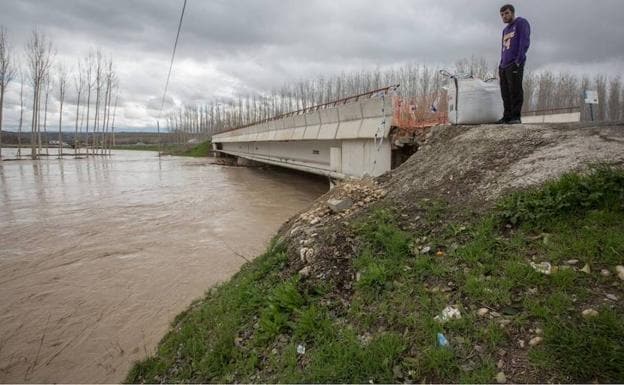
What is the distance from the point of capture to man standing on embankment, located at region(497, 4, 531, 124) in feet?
18.9

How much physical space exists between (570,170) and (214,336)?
4.54m

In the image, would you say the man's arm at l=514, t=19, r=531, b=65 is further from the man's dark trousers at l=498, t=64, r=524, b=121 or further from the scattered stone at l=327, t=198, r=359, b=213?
the scattered stone at l=327, t=198, r=359, b=213

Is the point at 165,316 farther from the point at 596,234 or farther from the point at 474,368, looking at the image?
the point at 596,234

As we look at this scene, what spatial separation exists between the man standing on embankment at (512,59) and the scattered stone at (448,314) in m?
4.86

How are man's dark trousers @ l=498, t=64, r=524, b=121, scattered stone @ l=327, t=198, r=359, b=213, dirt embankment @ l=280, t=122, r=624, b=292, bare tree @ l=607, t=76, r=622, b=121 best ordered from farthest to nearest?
bare tree @ l=607, t=76, r=622, b=121 → man's dark trousers @ l=498, t=64, r=524, b=121 → scattered stone @ l=327, t=198, r=359, b=213 → dirt embankment @ l=280, t=122, r=624, b=292

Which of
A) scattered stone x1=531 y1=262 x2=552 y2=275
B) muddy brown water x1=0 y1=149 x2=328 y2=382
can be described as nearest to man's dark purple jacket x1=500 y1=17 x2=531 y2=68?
scattered stone x1=531 y1=262 x2=552 y2=275

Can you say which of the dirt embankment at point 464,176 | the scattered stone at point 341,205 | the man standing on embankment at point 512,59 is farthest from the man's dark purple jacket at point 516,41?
the scattered stone at point 341,205

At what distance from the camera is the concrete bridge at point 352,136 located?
8.48m

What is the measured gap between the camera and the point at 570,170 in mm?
3734

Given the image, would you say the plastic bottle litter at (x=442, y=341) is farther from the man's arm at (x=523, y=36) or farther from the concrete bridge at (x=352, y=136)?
the concrete bridge at (x=352, y=136)

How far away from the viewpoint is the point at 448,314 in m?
2.69

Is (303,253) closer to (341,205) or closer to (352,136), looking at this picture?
(341,205)

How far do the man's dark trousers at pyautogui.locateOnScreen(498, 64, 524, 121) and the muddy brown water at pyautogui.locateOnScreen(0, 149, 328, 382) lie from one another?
6.24 metres

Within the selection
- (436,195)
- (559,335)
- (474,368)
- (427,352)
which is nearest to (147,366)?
(427,352)
